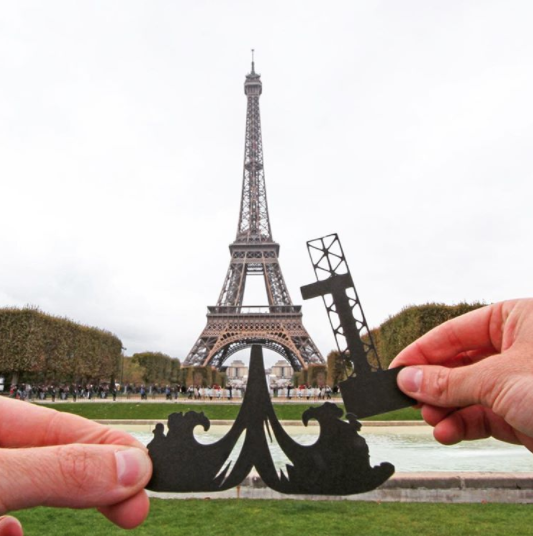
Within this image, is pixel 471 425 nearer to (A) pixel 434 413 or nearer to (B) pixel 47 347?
(A) pixel 434 413

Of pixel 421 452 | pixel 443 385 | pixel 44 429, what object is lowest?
pixel 421 452

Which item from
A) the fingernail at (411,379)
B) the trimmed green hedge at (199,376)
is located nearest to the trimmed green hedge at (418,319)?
the trimmed green hedge at (199,376)

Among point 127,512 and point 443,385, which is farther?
point 443,385

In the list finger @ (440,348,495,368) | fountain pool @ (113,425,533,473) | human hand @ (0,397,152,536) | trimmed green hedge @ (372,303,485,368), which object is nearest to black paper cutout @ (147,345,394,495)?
human hand @ (0,397,152,536)

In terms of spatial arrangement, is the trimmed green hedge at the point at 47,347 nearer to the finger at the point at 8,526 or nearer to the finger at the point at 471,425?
the finger at the point at 8,526

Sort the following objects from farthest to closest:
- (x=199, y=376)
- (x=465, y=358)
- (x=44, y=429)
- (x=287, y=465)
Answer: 1. (x=199, y=376)
2. (x=465, y=358)
3. (x=287, y=465)
4. (x=44, y=429)

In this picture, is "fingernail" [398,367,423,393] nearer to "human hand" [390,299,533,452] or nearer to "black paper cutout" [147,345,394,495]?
"human hand" [390,299,533,452]

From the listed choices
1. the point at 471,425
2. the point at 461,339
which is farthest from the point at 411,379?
the point at 471,425
